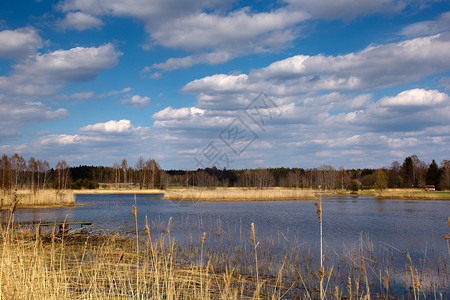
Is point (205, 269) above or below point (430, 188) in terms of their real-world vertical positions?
above

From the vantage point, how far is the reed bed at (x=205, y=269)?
466 centimetres

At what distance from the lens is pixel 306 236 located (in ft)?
40.9

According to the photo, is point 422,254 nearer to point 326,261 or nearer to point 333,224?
point 326,261

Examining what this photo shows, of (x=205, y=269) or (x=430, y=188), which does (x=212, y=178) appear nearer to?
(x=430, y=188)

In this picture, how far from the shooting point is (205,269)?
23.8 feet

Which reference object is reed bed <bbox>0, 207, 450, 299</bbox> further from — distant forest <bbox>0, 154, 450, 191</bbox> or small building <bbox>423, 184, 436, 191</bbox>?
small building <bbox>423, 184, 436, 191</bbox>

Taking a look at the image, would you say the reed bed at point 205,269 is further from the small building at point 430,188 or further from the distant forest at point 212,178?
the small building at point 430,188

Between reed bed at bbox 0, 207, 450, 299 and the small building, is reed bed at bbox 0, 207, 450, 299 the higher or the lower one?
the higher one

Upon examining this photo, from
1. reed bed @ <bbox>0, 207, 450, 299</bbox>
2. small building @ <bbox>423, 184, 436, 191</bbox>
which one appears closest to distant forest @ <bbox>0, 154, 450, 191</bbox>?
small building @ <bbox>423, 184, 436, 191</bbox>

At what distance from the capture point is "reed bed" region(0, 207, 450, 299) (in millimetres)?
4656

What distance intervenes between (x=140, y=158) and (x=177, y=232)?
63.1m

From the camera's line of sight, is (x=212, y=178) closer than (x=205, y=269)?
No

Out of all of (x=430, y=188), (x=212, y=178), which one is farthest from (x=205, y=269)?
(x=430, y=188)

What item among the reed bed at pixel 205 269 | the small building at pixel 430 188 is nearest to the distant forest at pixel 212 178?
the small building at pixel 430 188
